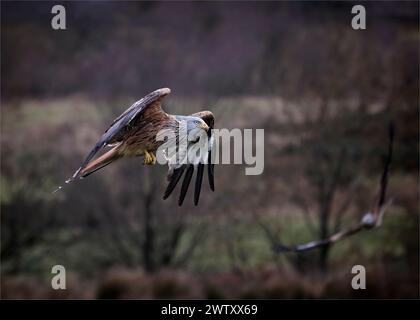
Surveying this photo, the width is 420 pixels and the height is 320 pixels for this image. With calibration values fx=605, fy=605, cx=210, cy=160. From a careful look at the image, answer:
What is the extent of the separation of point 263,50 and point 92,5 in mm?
5365

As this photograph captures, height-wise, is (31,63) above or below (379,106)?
above

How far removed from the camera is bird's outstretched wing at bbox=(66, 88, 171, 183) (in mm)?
4805

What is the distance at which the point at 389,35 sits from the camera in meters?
17.8

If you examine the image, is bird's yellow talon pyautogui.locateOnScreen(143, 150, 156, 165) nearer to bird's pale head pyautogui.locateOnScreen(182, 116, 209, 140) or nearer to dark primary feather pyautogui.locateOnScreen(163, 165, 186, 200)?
dark primary feather pyautogui.locateOnScreen(163, 165, 186, 200)

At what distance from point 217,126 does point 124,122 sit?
11.6 metres

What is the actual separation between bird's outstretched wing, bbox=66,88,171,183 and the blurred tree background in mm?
9323

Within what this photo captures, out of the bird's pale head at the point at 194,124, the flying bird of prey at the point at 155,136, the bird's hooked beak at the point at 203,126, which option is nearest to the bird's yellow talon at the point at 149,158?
the flying bird of prey at the point at 155,136

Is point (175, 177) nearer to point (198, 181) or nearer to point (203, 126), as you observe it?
point (198, 181)

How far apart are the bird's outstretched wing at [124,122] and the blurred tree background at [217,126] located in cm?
932

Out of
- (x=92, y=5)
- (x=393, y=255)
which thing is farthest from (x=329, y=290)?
(x=92, y=5)

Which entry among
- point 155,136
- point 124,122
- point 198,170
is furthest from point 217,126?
point 124,122

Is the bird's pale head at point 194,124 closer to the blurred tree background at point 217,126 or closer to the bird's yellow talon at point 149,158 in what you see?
the bird's yellow talon at point 149,158
